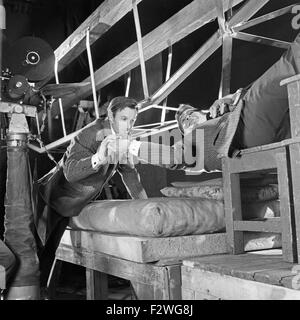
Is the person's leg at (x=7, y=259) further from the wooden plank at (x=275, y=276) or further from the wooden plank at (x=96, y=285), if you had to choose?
the wooden plank at (x=275, y=276)

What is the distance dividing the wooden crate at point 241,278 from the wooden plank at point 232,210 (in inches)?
2.0

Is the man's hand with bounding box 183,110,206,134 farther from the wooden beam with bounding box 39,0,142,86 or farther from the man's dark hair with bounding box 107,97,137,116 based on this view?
the wooden beam with bounding box 39,0,142,86

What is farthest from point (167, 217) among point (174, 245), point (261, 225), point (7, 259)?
point (7, 259)


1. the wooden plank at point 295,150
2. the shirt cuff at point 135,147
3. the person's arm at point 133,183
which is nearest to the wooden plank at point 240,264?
the wooden plank at point 295,150

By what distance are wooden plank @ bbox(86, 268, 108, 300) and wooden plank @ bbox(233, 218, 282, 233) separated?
80 cm

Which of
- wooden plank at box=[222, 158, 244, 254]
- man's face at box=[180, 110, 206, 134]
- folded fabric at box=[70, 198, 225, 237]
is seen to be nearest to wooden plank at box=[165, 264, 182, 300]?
folded fabric at box=[70, 198, 225, 237]

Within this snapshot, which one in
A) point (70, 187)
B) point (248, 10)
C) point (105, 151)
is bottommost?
point (70, 187)

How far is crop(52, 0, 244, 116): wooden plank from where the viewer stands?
1858 mm

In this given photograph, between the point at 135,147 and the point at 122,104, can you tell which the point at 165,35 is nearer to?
the point at 122,104

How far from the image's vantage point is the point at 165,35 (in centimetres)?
215

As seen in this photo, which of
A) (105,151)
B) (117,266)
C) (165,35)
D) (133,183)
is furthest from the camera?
(133,183)

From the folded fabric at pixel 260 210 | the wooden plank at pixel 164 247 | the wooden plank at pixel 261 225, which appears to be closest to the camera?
the wooden plank at pixel 261 225

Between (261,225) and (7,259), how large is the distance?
2.81ft

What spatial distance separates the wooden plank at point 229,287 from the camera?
38.9 inches
